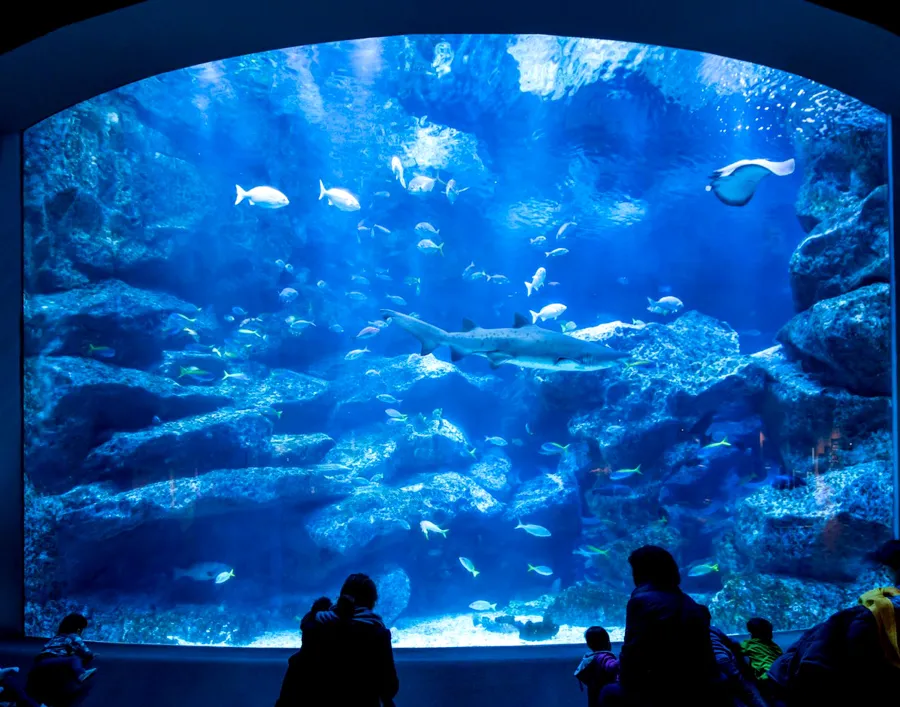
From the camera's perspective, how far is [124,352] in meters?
10.2

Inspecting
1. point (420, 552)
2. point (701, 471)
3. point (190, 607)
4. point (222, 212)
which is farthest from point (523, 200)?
point (190, 607)

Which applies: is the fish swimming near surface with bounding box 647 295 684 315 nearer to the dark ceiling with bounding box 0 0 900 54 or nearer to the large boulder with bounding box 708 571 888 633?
the large boulder with bounding box 708 571 888 633

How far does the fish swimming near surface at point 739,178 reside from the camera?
5496 millimetres

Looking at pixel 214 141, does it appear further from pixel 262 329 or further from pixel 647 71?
pixel 647 71

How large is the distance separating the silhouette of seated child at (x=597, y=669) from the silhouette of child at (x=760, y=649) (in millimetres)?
693

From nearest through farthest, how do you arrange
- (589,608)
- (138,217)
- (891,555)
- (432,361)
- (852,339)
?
(891,555), (852,339), (589,608), (138,217), (432,361)

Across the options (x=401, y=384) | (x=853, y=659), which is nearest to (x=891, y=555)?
(x=853, y=659)

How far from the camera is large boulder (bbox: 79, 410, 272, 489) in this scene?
25.9ft

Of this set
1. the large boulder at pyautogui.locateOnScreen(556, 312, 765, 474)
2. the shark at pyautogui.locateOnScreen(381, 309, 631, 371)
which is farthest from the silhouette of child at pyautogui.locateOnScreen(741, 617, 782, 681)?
the large boulder at pyautogui.locateOnScreen(556, 312, 765, 474)

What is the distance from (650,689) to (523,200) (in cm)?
1811

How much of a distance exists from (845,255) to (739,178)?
7.65ft

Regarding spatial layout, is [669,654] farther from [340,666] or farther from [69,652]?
[69,652]

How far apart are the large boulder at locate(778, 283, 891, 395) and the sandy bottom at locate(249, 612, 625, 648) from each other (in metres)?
4.53

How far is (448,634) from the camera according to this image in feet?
26.0
